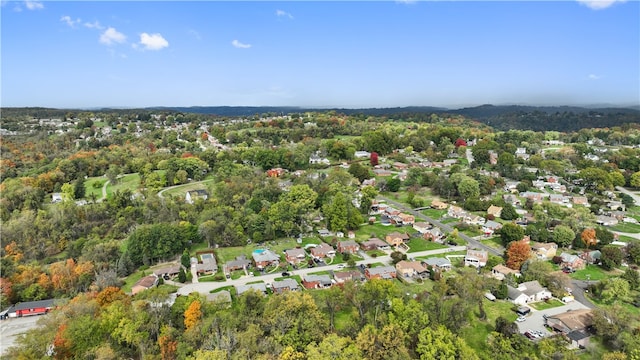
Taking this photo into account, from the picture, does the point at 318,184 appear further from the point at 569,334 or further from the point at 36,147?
the point at 36,147

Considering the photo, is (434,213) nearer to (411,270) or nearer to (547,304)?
(411,270)

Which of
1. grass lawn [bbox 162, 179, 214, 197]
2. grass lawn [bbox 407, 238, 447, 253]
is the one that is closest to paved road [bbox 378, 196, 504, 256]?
grass lawn [bbox 407, 238, 447, 253]

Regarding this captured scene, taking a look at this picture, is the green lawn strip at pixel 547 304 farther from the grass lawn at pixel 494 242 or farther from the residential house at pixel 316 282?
the residential house at pixel 316 282

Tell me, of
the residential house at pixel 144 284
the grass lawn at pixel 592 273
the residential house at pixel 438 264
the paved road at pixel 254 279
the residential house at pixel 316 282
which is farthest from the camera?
the residential house at pixel 438 264

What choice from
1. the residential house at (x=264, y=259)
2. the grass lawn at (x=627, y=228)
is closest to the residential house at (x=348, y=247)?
the residential house at (x=264, y=259)

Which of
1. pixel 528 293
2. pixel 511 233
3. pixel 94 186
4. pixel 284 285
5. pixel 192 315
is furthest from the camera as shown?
pixel 94 186

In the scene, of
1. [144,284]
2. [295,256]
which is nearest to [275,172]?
[295,256]
